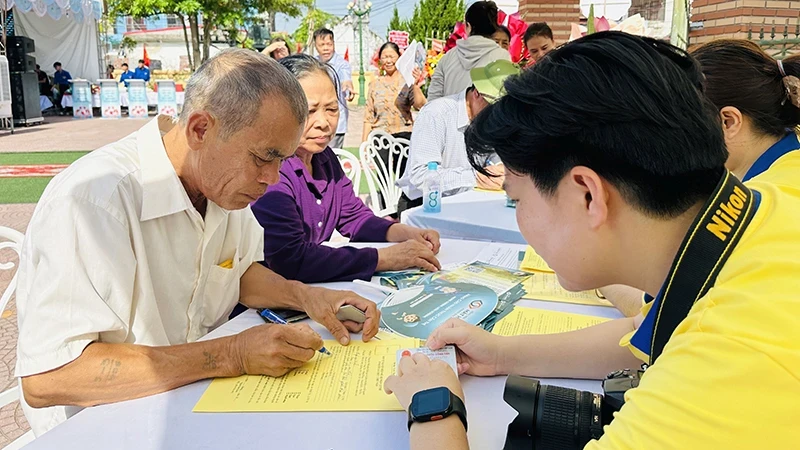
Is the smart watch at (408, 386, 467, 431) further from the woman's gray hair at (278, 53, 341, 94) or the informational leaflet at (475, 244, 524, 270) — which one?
the woman's gray hair at (278, 53, 341, 94)

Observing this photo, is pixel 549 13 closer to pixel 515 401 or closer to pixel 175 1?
pixel 515 401

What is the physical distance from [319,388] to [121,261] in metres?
0.55

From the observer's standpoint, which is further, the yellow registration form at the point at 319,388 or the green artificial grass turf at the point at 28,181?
the green artificial grass turf at the point at 28,181

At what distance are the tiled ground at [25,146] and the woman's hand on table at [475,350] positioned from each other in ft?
7.21

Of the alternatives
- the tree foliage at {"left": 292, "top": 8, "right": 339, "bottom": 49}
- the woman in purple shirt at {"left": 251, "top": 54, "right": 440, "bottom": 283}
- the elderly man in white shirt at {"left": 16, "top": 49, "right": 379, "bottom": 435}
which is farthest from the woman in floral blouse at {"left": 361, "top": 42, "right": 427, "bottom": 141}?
the tree foliage at {"left": 292, "top": 8, "right": 339, "bottom": 49}

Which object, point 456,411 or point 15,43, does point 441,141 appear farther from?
point 15,43

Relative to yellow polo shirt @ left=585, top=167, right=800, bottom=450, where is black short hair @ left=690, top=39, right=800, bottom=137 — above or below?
above

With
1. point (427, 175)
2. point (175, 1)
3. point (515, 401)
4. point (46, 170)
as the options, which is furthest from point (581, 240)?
point (175, 1)

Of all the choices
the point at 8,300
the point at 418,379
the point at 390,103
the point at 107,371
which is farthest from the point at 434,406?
the point at 390,103

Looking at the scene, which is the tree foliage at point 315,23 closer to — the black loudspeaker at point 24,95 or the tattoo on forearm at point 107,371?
the black loudspeaker at point 24,95

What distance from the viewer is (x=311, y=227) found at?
96.3 inches

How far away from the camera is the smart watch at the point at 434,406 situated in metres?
1.04

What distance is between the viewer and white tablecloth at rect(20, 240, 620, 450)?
108cm

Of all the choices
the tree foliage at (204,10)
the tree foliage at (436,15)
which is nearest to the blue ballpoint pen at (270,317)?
the tree foliage at (204,10)
